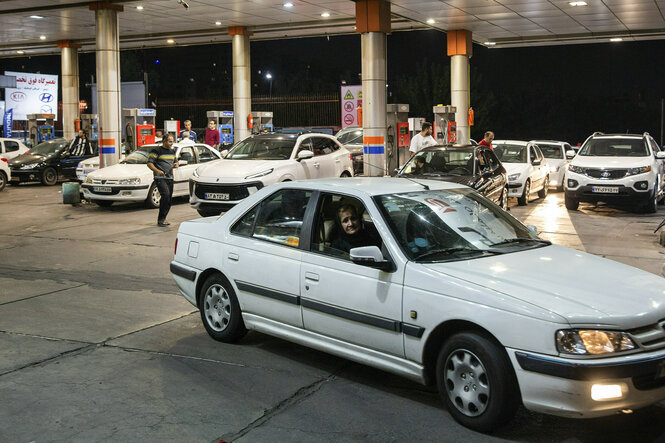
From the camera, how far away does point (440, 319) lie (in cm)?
→ 464

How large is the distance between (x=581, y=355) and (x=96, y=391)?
10.7ft

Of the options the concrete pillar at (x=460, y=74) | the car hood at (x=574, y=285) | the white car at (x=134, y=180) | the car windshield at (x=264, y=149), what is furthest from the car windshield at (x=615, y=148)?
the car hood at (x=574, y=285)

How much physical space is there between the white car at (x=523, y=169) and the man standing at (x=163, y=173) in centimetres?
772

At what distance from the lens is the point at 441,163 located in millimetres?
14648

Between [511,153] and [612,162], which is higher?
[511,153]

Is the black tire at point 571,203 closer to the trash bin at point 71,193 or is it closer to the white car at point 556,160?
the white car at point 556,160

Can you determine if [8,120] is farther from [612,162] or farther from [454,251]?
[454,251]

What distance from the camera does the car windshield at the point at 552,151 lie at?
74.1 ft

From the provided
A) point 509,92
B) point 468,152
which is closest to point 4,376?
point 468,152

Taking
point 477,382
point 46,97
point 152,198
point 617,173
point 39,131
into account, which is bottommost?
point 477,382

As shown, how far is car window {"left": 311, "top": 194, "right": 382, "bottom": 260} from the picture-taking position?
5496 millimetres

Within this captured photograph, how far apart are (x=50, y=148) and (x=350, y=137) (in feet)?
33.5

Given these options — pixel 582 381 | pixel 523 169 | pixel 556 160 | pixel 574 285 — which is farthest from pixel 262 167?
pixel 582 381

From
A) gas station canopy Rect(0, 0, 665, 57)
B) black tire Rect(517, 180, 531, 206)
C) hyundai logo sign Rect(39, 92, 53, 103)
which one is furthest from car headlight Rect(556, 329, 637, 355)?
hyundai logo sign Rect(39, 92, 53, 103)
